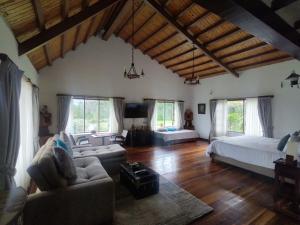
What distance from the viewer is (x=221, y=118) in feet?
23.5

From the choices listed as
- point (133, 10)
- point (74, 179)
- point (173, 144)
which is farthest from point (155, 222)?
point (133, 10)

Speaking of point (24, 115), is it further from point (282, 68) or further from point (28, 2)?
point (282, 68)

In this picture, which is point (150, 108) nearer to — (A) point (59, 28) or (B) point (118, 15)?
(B) point (118, 15)

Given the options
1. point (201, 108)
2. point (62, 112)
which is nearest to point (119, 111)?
point (62, 112)

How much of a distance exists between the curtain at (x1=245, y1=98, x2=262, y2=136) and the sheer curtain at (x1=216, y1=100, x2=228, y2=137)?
0.92m

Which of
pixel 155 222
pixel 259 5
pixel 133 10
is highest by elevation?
pixel 133 10

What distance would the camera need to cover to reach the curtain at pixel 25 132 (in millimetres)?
3160

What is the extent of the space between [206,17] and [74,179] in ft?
16.7

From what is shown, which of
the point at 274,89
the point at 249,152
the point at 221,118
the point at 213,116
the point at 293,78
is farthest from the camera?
the point at 213,116

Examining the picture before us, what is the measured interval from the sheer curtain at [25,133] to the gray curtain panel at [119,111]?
2.99 meters

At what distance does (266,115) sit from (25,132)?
Result: 6981 mm

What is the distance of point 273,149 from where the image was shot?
3609 mm

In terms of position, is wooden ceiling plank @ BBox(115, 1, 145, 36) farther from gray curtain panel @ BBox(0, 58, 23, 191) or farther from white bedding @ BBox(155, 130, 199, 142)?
white bedding @ BBox(155, 130, 199, 142)

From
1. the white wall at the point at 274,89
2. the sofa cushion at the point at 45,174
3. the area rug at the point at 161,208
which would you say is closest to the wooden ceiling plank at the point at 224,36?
the white wall at the point at 274,89
